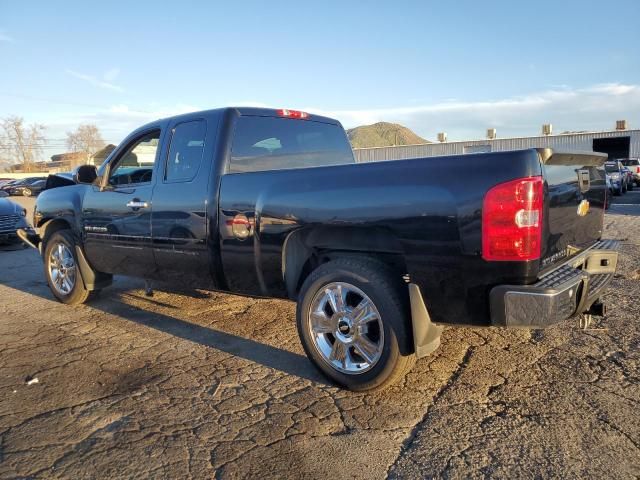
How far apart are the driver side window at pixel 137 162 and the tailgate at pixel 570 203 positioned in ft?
11.5

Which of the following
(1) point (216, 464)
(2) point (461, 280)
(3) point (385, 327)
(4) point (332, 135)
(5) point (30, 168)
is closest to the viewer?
(1) point (216, 464)

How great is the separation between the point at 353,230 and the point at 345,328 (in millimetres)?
668

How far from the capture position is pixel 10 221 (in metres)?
10.5

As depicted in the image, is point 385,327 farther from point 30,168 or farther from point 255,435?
point 30,168

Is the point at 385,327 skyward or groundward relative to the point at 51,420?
skyward

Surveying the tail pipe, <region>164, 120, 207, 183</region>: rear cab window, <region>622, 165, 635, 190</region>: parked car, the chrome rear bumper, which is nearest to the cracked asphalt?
the tail pipe

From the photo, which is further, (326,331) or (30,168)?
(30,168)

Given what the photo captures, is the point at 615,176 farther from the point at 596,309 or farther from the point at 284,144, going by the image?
the point at 284,144

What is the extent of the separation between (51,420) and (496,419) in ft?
9.07

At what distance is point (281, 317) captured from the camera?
17.0ft

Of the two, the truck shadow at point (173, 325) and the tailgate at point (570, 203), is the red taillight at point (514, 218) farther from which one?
the truck shadow at point (173, 325)

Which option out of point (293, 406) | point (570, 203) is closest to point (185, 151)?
point (293, 406)

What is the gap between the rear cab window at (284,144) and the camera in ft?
14.1

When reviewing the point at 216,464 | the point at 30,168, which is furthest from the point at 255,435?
the point at 30,168
